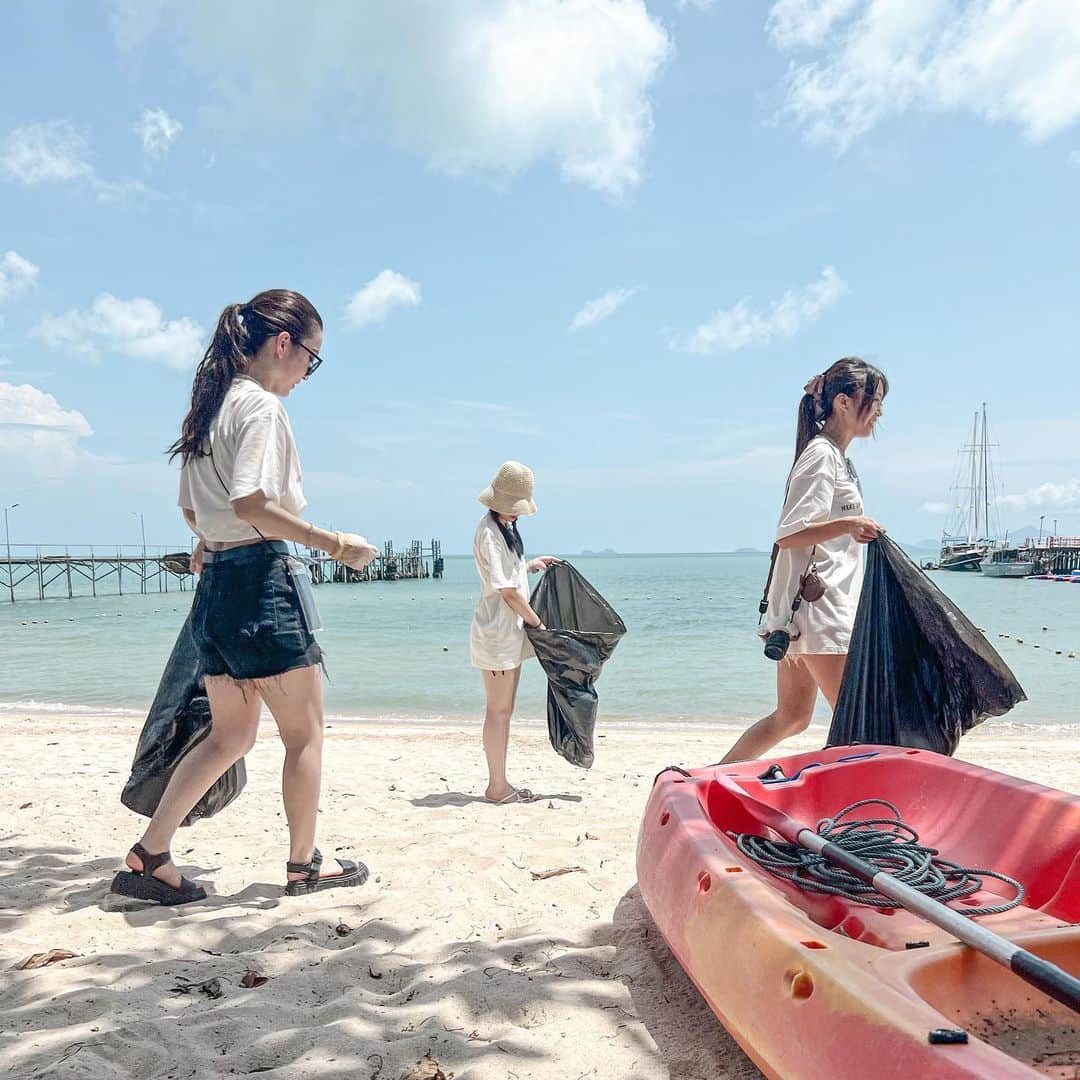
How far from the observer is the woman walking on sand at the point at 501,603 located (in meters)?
4.43

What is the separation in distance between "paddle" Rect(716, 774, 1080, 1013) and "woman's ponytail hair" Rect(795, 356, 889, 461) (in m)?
1.62

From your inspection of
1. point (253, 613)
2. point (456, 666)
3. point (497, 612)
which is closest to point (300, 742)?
point (253, 613)

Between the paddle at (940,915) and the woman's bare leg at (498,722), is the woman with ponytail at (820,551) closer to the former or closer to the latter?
the paddle at (940,915)

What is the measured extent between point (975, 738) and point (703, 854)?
277 inches

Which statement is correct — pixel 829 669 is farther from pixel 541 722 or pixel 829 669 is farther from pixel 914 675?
pixel 541 722

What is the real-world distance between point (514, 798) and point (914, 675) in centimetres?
229

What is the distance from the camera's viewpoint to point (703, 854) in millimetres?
2215

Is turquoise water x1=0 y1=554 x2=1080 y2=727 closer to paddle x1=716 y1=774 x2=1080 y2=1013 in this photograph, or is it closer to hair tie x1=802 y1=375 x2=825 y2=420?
hair tie x1=802 y1=375 x2=825 y2=420

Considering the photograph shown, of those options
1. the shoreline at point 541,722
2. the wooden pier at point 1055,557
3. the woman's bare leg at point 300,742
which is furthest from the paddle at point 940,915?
the wooden pier at point 1055,557

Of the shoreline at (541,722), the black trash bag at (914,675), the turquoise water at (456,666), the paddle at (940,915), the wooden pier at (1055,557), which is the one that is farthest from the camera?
the wooden pier at (1055,557)

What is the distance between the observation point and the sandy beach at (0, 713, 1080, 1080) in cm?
204

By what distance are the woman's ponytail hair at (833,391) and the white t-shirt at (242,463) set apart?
204 centimetres

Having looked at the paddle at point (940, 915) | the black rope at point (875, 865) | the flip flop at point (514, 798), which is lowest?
the flip flop at point (514, 798)

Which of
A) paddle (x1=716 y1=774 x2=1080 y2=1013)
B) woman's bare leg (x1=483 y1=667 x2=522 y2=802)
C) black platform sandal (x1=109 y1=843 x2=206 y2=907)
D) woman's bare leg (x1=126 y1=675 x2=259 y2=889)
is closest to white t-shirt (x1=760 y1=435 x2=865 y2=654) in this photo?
paddle (x1=716 y1=774 x2=1080 y2=1013)
